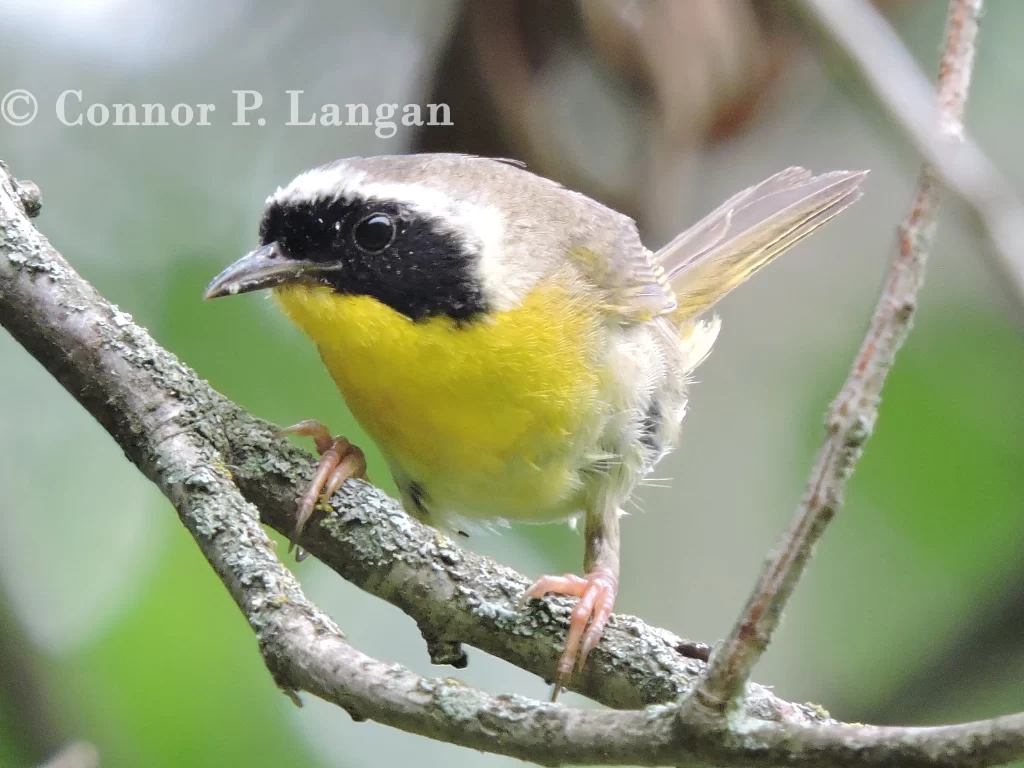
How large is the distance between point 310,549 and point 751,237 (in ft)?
7.41

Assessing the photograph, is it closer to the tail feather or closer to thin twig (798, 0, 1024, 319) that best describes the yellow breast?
the tail feather

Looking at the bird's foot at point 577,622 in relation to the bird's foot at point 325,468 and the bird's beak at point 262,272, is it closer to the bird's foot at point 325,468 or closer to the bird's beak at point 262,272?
the bird's foot at point 325,468

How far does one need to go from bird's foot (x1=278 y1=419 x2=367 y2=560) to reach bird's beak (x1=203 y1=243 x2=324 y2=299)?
1.10 feet

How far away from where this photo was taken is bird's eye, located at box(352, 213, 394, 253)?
8.16ft

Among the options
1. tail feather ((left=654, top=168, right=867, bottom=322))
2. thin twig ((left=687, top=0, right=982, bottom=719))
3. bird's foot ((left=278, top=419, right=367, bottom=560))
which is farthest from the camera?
tail feather ((left=654, top=168, right=867, bottom=322))

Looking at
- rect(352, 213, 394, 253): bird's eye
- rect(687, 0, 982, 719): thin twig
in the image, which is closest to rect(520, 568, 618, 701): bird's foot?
rect(352, 213, 394, 253): bird's eye

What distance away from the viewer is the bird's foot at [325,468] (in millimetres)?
2086

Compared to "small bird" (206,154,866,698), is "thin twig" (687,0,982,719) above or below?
below

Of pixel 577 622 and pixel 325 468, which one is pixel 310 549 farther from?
pixel 577 622

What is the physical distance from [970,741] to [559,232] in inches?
78.6

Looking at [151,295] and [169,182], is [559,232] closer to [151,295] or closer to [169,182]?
[151,295]

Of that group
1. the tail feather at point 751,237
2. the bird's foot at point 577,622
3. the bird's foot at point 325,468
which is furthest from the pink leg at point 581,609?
the tail feather at point 751,237

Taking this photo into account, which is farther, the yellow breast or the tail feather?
the tail feather

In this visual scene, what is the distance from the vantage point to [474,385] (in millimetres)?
2461
